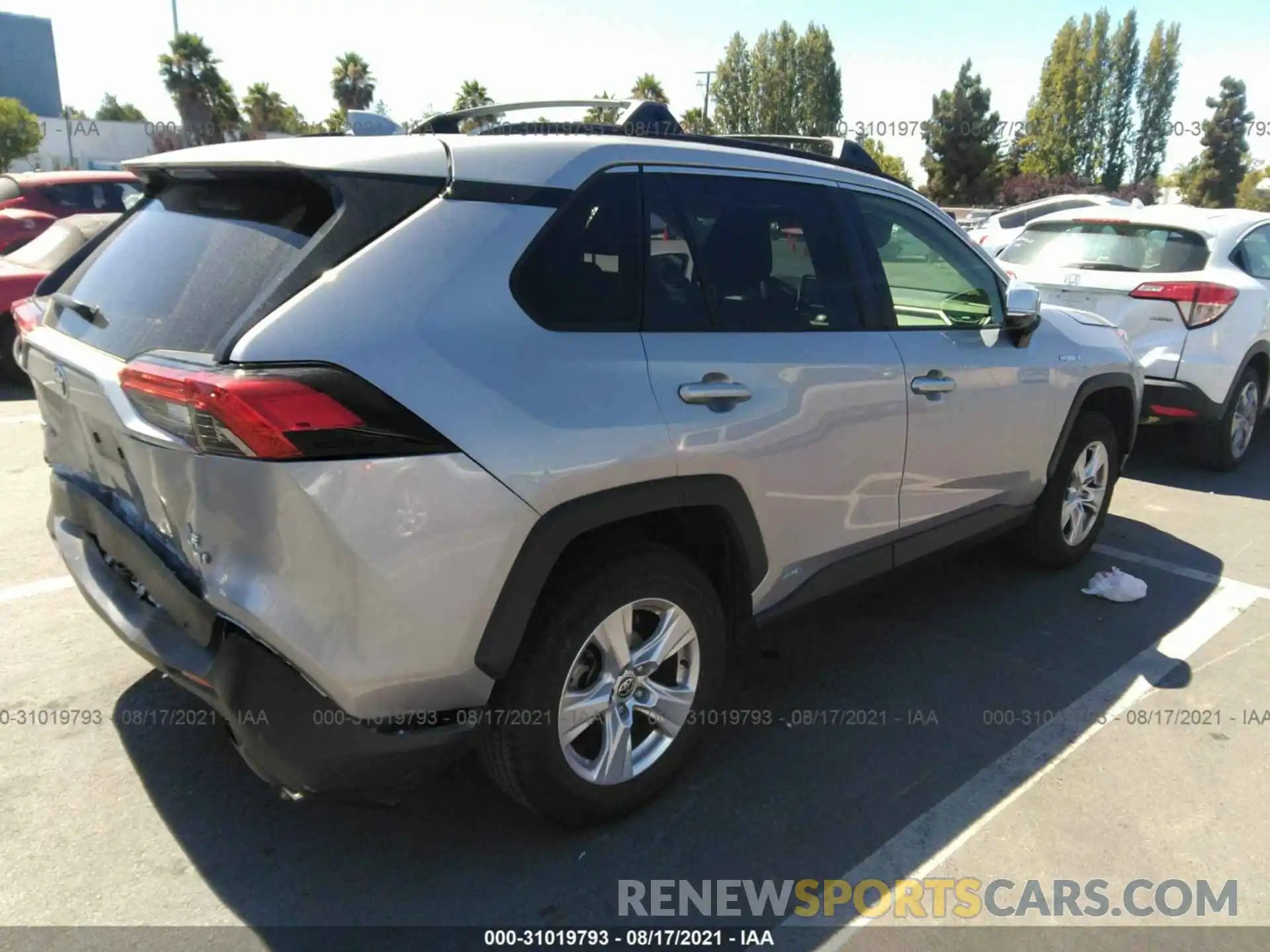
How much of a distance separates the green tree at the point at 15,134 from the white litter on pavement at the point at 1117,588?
56.2 m

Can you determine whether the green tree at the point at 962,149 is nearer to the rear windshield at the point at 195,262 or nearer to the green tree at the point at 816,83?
the green tree at the point at 816,83

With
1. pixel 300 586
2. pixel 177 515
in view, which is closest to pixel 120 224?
pixel 177 515

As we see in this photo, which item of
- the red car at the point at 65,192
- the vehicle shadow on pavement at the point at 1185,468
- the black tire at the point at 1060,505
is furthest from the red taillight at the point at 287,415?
the red car at the point at 65,192

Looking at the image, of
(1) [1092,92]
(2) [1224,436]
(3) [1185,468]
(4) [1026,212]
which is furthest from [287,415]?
(1) [1092,92]

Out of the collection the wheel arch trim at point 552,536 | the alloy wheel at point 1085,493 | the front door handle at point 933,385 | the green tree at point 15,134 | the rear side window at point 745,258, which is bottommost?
the alloy wheel at point 1085,493

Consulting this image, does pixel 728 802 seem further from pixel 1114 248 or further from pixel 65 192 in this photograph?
pixel 65 192

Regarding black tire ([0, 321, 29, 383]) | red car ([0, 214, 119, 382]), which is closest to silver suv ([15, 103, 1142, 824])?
red car ([0, 214, 119, 382])

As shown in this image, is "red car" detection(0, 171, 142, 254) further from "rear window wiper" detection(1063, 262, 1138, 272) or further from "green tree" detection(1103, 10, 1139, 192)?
"green tree" detection(1103, 10, 1139, 192)

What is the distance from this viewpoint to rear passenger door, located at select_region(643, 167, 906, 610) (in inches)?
104

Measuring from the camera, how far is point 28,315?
3061 millimetres

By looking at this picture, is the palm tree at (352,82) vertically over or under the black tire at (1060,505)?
over

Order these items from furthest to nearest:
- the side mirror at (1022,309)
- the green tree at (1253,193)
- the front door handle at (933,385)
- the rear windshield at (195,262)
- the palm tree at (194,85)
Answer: the green tree at (1253,193) < the palm tree at (194,85) < the side mirror at (1022,309) < the front door handle at (933,385) < the rear windshield at (195,262)

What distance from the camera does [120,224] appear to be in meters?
2.91

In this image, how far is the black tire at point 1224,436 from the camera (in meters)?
6.53
